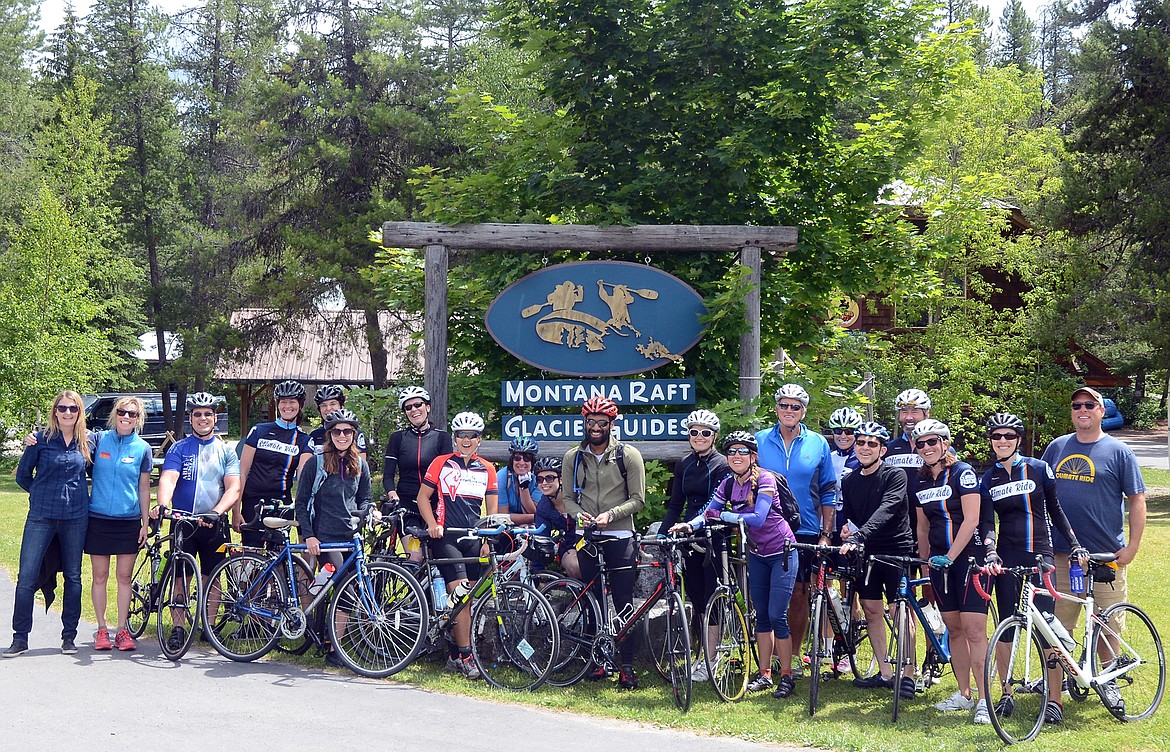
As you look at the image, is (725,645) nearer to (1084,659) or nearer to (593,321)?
(1084,659)

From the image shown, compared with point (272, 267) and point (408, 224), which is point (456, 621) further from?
point (272, 267)

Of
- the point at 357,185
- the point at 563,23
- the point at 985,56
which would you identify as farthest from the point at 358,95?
the point at 985,56

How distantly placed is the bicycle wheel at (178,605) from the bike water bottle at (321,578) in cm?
A: 85

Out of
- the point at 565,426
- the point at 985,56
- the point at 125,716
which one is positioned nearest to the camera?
the point at 125,716

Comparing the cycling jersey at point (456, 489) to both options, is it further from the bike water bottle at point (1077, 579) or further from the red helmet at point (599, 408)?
the bike water bottle at point (1077, 579)

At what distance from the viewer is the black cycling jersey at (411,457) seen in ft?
27.7

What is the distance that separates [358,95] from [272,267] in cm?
523

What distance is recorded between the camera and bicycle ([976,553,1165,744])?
6820 mm

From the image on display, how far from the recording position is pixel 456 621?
8.16m

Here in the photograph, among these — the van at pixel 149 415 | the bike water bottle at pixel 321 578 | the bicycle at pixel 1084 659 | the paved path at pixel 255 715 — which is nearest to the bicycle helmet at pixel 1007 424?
the bicycle at pixel 1084 659

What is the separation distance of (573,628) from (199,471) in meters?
3.16

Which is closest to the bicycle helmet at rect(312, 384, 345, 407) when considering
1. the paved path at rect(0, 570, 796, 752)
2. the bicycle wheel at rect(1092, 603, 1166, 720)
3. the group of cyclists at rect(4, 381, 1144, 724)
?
the group of cyclists at rect(4, 381, 1144, 724)

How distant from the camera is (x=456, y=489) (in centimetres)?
822

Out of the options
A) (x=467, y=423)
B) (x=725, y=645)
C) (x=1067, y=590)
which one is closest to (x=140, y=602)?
(x=467, y=423)
